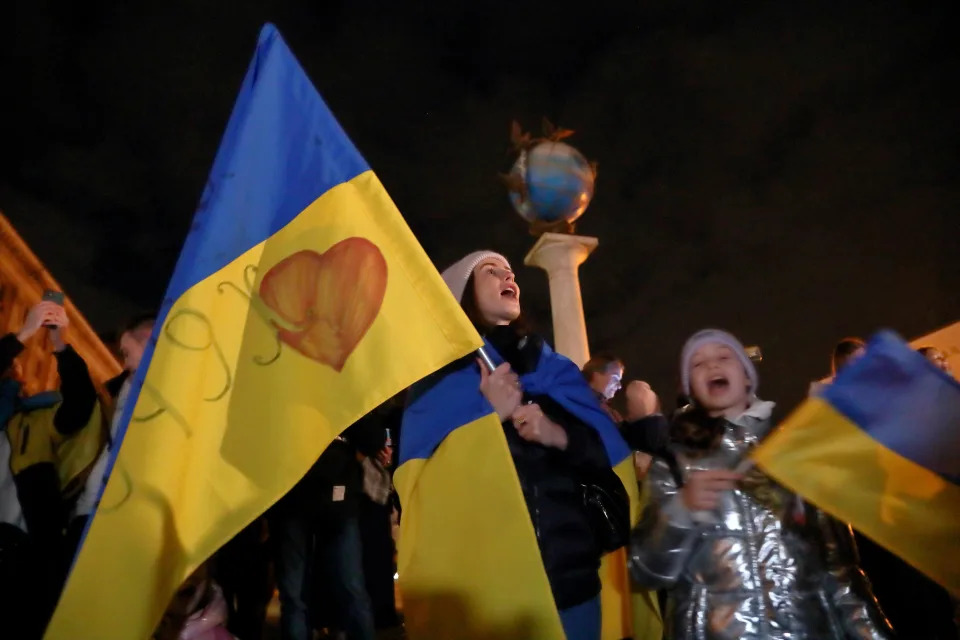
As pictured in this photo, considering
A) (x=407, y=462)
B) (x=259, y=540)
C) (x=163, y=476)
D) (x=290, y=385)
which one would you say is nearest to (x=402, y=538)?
(x=407, y=462)

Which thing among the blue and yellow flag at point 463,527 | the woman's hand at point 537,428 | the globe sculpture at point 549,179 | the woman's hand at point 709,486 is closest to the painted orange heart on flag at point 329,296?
the blue and yellow flag at point 463,527

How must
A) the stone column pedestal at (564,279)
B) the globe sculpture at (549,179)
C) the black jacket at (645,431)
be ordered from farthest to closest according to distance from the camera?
the stone column pedestal at (564,279) → the globe sculpture at (549,179) → the black jacket at (645,431)

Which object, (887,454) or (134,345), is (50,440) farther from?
(887,454)

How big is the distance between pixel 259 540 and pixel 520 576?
3.15 m

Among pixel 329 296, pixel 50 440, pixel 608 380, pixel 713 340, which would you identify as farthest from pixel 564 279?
pixel 329 296

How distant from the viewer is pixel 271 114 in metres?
2.49

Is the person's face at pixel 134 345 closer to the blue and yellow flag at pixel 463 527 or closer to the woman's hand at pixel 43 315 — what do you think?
the woman's hand at pixel 43 315

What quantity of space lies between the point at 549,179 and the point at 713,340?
794 cm

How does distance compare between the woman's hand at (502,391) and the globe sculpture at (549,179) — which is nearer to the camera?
the woman's hand at (502,391)

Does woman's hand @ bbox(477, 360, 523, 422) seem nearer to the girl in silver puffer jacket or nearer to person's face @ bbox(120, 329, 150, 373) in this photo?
the girl in silver puffer jacket

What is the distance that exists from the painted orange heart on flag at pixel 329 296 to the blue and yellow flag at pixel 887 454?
138cm

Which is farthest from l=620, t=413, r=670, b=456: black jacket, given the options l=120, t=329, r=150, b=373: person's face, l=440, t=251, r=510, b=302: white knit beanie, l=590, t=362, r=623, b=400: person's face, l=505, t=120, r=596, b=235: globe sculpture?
l=505, t=120, r=596, b=235: globe sculpture

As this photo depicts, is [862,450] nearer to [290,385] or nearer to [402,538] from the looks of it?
[402,538]

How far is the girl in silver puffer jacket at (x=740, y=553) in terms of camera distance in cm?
222
